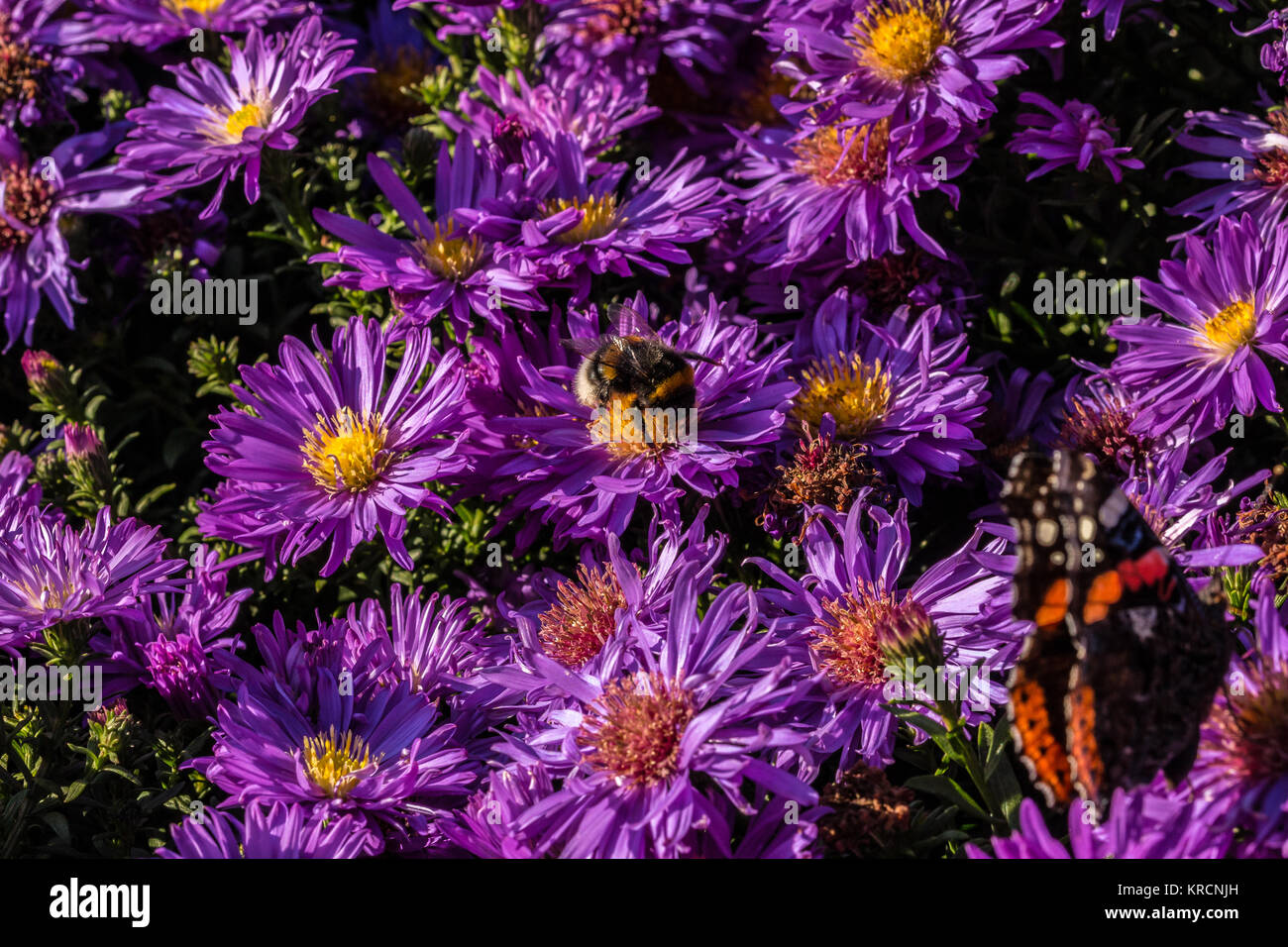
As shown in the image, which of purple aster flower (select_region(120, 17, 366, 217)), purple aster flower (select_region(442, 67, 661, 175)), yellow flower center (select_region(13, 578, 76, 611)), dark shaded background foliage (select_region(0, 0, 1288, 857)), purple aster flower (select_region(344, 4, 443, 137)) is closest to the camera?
yellow flower center (select_region(13, 578, 76, 611))

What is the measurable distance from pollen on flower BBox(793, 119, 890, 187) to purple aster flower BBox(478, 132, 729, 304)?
314 millimetres

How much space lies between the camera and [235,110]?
399 centimetres

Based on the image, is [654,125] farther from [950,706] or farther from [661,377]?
[950,706]

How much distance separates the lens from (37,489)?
341cm

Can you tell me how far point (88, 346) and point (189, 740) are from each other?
1438mm

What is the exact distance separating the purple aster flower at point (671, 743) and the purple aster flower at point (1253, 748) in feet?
2.44

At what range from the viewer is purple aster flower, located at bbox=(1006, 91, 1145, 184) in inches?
136

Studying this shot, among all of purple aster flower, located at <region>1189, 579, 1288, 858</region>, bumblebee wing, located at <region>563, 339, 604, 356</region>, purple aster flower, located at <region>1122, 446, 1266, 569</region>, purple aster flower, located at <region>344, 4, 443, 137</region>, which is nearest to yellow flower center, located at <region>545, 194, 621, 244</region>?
bumblebee wing, located at <region>563, 339, 604, 356</region>

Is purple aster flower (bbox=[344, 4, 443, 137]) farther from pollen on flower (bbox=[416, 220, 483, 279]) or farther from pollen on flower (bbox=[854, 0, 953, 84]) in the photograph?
pollen on flower (bbox=[854, 0, 953, 84])

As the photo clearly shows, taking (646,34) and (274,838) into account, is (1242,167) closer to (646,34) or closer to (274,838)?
(646,34)

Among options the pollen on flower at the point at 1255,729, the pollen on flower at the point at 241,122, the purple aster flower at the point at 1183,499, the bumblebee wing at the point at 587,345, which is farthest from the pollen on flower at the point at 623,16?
the pollen on flower at the point at 1255,729

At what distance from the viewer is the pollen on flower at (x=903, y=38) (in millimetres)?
3633

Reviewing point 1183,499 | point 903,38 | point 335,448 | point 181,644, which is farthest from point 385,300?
point 1183,499

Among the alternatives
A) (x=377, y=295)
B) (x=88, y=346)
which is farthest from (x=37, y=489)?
(x=377, y=295)
